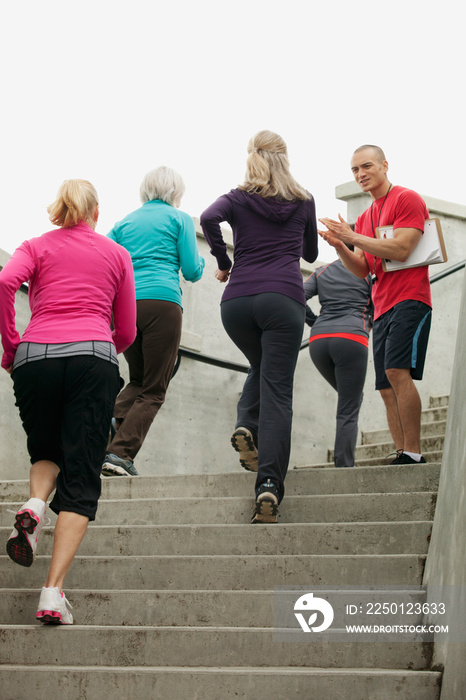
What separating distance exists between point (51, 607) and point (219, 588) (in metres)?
0.71

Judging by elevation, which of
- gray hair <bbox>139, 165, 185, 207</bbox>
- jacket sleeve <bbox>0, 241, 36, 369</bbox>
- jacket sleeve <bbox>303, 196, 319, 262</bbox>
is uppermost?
gray hair <bbox>139, 165, 185, 207</bbox>

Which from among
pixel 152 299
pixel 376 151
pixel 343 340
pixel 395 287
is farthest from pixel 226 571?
pixel 376 151

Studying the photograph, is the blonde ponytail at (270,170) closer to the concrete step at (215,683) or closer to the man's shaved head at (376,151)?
the man's shaved head at (376,151)

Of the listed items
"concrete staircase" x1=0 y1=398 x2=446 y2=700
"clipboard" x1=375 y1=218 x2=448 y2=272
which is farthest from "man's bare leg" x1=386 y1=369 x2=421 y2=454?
"clipboard" x1=375 y1=218 x2=448 y2=272

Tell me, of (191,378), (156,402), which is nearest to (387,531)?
(156,402)

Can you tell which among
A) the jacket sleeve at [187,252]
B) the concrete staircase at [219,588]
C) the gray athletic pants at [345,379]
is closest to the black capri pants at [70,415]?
the concrete staircase at [219,588]

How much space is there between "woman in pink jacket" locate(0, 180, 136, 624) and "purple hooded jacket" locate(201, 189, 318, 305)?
0.84m

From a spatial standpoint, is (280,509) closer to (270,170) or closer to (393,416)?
(393,416)

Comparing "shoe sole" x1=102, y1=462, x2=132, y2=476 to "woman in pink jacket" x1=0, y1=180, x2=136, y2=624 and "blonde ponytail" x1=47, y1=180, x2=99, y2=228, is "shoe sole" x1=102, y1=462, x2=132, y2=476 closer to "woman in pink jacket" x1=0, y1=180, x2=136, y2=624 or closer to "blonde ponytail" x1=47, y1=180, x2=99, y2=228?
"woman in pink jacket" x1=0, y1=180, x2=136, y2=624

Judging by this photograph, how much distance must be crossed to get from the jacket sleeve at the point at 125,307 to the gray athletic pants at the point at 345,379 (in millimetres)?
2195

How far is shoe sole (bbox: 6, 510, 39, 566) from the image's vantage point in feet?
10.5

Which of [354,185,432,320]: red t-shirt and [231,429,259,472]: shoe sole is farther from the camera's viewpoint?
[354,185,432,320]: red t-shirt

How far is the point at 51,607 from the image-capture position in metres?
3.20

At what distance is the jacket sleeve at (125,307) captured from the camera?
3.72 m
